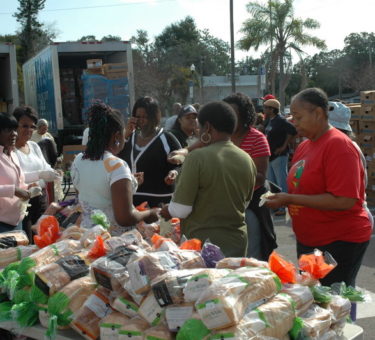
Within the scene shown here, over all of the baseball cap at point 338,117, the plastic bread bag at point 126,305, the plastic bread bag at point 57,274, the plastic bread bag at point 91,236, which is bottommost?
the plastic bread bag at point 126,305

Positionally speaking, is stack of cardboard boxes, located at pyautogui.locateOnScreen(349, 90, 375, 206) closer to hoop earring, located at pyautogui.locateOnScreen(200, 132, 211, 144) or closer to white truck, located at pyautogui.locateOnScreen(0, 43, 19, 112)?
hoop earring, located at pyautogui.locateOnScreen(200, 132, 211, 144)

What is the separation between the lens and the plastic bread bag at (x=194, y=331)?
2.00 m

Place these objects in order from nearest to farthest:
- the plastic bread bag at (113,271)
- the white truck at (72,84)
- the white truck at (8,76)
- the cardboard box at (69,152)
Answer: the plastic bread bag at (113,271), the white truck at (8,76), the white truck at (72,84), the cardboard box at (69,152)

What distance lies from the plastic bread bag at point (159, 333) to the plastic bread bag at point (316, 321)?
0.54m

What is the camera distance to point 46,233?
127 inches

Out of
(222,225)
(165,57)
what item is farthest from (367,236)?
(165,57)

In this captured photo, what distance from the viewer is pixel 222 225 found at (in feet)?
11.0

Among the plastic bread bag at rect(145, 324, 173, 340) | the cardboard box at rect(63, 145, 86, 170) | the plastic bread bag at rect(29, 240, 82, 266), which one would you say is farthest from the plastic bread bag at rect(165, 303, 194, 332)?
the cardboard box at rect(63, 145, 86, 170)

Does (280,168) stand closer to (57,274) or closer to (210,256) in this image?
(210,256)

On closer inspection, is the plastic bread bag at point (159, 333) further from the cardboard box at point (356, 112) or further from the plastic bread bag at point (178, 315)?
the cardboard box at point (356, 112)

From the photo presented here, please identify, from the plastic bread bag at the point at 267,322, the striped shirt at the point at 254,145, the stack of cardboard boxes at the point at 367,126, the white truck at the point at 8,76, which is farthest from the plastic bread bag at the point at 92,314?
the white truck at the point at 8,76

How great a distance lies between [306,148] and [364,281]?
3190 millimetres

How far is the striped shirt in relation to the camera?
4.34 m

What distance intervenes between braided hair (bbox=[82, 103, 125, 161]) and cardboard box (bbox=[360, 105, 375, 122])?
7.46 metres
